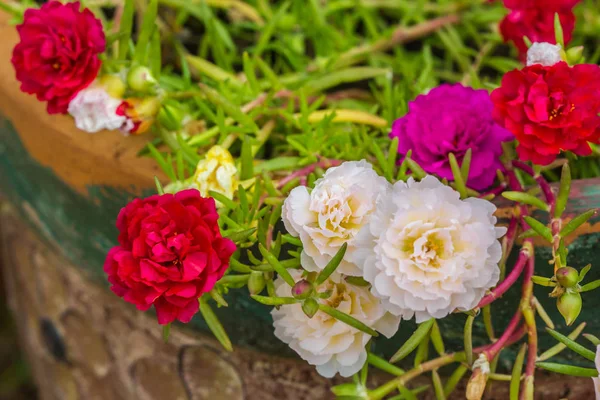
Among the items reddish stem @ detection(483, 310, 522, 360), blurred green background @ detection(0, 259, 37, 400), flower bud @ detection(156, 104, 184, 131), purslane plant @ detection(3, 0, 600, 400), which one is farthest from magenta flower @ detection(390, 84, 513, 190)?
blurred green background @ detection(0, 259, 37, 400)

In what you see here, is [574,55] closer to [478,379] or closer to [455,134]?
[455,134]

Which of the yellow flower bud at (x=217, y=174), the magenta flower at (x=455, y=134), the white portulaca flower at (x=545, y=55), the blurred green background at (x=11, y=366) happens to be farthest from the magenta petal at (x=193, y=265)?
the blurred green background at (x=11, y=366)

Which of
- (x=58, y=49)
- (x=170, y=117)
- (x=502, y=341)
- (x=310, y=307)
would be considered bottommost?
(x=502, y=341)

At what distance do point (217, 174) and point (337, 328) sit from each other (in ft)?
0.56

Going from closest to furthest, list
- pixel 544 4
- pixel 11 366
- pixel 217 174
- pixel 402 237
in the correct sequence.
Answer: pixel 402 237, pixel 217 174, pixel 544 4, pixel 11 366

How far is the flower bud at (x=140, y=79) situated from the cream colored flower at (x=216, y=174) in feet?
0.36

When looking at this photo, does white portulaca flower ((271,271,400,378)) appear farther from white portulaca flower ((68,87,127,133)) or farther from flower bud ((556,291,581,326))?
white portulaca flower ((68,87,127,133))

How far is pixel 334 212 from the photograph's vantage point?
1.68 ft

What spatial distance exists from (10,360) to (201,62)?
125 cm

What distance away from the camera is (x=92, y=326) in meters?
0.94

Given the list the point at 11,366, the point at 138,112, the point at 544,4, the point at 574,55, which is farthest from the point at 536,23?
the point at 11,366

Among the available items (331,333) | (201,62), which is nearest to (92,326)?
(201,62)

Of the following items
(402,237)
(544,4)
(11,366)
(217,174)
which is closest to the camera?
(402,237)

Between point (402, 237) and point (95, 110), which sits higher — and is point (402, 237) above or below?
below
